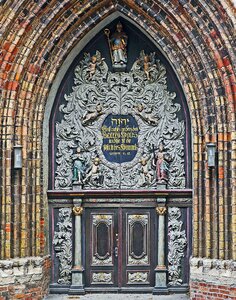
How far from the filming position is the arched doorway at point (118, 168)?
1273cm

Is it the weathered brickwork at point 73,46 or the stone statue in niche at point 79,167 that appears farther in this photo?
the stone statue in niche at point 79,167

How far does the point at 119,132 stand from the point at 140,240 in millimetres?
2002

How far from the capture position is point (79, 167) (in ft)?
41.9

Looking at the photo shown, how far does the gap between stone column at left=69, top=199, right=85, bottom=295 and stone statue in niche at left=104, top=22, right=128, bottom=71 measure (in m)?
2.57

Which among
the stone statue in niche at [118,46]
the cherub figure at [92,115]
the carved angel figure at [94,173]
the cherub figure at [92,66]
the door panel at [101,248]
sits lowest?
the door panel at [101,248]

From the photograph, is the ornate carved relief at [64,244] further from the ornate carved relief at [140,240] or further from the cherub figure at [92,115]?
the cherub figure at [92,115]

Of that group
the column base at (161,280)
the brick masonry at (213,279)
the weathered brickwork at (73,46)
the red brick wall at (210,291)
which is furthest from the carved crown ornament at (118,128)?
the red brick wall at (210,291)

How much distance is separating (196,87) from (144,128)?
4.33 feet

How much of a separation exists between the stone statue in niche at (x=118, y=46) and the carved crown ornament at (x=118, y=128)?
0.02 m

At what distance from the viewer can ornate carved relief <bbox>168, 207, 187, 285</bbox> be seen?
12688 mm

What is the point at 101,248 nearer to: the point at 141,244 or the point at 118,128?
the point at 141,244

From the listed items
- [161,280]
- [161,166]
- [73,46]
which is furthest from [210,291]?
[73,46]

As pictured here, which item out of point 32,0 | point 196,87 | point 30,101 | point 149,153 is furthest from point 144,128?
point 32,0

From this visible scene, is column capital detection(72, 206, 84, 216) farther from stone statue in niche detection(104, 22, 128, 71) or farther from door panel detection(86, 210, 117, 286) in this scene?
stone statue in niche detection(104, 22, 128, 71)
